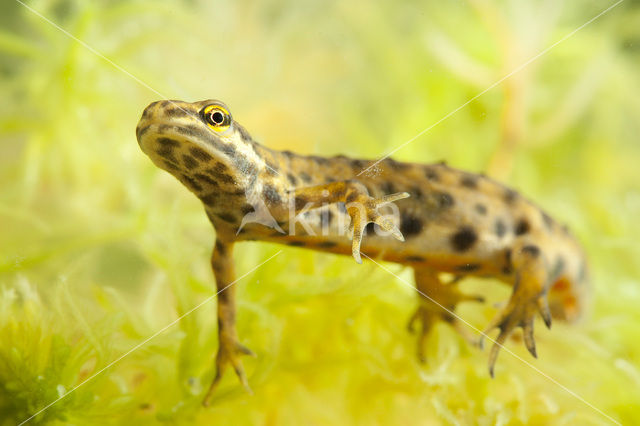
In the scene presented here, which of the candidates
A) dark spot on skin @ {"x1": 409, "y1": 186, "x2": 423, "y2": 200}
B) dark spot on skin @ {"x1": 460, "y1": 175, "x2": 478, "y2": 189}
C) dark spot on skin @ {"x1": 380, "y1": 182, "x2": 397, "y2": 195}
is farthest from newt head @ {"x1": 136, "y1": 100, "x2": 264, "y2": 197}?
dark spot on skin @ {"x1": 460, "y1": 175, "x2": 478, "y2": 189}

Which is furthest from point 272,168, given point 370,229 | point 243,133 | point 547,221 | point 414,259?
Answer: point 547,221

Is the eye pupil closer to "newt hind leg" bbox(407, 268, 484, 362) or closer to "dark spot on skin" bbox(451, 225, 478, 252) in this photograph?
"dark spot on skin" bbox(451, 225, 478, 252)

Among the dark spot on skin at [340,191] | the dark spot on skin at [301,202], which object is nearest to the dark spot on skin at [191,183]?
the dark spot on skin at [301,202]

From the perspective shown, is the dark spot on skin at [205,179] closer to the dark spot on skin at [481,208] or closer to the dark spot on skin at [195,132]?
the dark spot on skin at [195,132]

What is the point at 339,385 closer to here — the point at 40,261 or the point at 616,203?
the point at 40,261

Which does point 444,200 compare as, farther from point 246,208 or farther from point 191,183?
point 191,183

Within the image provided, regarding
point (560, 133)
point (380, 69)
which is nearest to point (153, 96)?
point (380, 69)
